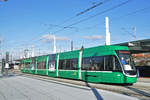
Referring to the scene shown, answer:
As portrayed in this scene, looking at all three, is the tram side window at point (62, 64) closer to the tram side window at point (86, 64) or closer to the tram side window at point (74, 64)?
the tram side window at point (74, 64)

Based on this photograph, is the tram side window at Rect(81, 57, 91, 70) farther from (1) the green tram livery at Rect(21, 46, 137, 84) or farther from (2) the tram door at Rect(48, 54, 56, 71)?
(2) the tram door at Rect(48, 54, 56, 71)

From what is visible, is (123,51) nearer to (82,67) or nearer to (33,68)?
(82,67)

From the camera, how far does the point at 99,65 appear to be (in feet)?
50.3

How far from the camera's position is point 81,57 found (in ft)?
59.5

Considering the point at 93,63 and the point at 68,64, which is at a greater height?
the point at 93,63

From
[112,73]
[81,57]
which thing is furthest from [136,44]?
[112,73]

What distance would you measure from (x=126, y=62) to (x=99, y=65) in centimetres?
225

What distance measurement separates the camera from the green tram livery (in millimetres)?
13659

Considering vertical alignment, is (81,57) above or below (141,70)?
above

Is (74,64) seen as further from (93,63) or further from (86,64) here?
(93,63)

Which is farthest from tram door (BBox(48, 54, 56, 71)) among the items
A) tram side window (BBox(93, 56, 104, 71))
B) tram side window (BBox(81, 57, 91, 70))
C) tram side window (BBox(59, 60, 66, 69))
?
tram side window (BBox(93, 56, 104, 71))

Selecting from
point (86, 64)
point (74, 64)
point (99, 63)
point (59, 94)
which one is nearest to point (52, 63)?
point (74, 64)

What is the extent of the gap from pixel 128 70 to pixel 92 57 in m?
3.77

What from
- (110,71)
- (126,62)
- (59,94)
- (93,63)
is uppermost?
(126,62)
